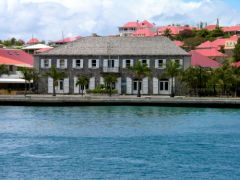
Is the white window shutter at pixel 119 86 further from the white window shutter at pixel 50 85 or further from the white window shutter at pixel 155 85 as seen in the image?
the white window shutter at pixel 50 85

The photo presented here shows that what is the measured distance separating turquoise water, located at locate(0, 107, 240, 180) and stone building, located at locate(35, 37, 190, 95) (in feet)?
57.5

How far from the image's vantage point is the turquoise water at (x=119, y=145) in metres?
36.4

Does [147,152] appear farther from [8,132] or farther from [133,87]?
[133,87]

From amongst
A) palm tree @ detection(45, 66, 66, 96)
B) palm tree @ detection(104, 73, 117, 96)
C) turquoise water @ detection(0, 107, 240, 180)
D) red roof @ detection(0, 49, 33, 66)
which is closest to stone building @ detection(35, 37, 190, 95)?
palm tree @ detection(104, 73, 117, 96)

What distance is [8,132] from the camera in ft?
171

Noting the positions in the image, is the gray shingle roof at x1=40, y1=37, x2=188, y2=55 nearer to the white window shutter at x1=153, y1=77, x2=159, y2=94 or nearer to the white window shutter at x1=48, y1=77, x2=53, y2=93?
the white window shutter at x1=153, y1=77, x2=159, y2=94

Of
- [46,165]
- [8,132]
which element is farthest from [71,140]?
[46,165]

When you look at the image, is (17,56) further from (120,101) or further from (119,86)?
(120,101)

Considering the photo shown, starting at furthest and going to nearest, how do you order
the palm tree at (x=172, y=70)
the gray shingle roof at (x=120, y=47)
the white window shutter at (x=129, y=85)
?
the white window shutter at (x=129, y=85) < the gray shingle roof at (x=120, y=47) < the palm tree at (x=172, y=70)

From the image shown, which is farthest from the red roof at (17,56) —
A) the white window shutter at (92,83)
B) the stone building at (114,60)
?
the white window shutter at (92,83)

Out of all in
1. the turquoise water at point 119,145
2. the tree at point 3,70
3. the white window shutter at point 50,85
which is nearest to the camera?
the turquoise water at point 119,145

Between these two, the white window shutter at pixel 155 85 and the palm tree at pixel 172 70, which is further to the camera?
the white window shutter at pixel 155 85

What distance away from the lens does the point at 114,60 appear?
3497 inches

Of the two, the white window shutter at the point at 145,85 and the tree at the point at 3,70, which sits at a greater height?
the tree at the point at 3,70
